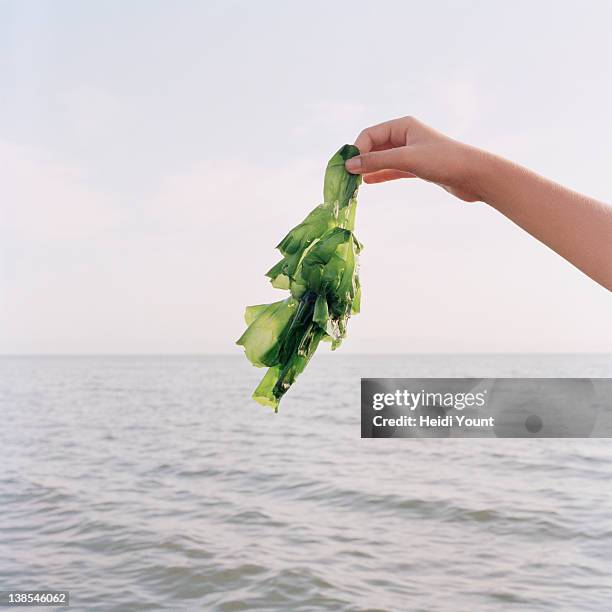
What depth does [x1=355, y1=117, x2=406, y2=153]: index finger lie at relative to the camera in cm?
60

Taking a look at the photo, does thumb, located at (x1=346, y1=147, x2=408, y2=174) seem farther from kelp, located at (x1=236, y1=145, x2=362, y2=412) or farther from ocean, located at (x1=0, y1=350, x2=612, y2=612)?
ocean, located at (x1=0, y1=350, x2=612, y2=612)

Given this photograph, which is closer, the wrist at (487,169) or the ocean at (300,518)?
the wrist at (487,169)

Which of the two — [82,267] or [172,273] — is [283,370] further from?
[172,273]

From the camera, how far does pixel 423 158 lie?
562 mm

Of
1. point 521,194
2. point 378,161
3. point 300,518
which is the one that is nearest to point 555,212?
point 521,194

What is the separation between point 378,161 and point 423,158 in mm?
37

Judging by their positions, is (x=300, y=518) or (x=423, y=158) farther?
(x=300, y=518)

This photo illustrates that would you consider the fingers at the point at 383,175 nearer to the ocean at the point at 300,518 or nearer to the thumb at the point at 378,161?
the thumb at the point at 378,161

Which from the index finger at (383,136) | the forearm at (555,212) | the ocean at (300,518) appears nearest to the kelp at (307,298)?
the index finger at (383,136)

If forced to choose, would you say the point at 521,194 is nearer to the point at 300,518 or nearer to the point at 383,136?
the point at 383,136

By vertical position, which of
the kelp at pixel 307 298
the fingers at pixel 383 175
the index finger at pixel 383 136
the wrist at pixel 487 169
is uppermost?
the index finger at pixel 383 136

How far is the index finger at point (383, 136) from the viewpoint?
0.60 metres

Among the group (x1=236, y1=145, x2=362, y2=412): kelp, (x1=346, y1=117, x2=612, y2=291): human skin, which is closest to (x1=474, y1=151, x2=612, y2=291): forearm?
(x1=346, y1=117, x2=612, y2=291): human skin

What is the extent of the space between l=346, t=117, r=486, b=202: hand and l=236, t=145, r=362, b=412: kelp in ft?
0.10
